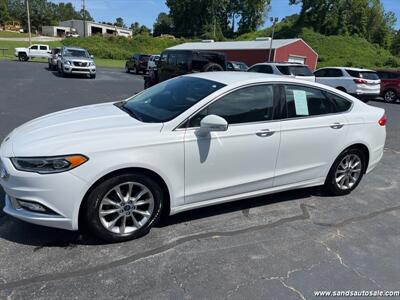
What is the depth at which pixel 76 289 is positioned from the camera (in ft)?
8.79

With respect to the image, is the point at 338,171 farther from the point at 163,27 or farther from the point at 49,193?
the point at 163,27

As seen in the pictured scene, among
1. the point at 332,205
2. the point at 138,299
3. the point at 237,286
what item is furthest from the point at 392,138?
the point at 138,299

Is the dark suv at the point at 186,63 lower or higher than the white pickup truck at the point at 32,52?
lower

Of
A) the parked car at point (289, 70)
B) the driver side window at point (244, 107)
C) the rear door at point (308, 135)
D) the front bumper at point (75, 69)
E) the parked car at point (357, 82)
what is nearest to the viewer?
the driver side window at point (244, 107)

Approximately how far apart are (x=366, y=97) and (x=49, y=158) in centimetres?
1694

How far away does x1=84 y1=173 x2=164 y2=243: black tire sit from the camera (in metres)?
3.12

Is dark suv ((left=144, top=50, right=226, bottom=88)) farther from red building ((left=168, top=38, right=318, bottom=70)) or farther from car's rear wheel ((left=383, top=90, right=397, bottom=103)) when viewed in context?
red building ((left=168, top=38, right=318, bottom=70))

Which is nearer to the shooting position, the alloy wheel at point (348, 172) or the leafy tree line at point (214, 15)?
the alloy wheel at point (348, 172)

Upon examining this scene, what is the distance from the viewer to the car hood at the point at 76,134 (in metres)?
3.04

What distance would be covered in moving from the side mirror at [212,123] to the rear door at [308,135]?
923 millimetres

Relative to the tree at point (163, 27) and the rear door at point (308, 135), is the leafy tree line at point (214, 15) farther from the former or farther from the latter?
the rear door at point (308, 135)

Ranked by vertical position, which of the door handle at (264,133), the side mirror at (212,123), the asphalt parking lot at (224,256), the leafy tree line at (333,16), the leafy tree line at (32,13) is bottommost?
the asphalt parking lot at (224,256)

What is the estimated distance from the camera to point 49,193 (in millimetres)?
2947

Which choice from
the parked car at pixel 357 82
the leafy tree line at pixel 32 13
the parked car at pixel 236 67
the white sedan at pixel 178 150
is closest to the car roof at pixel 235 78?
the white sedan at pixel 178 150
